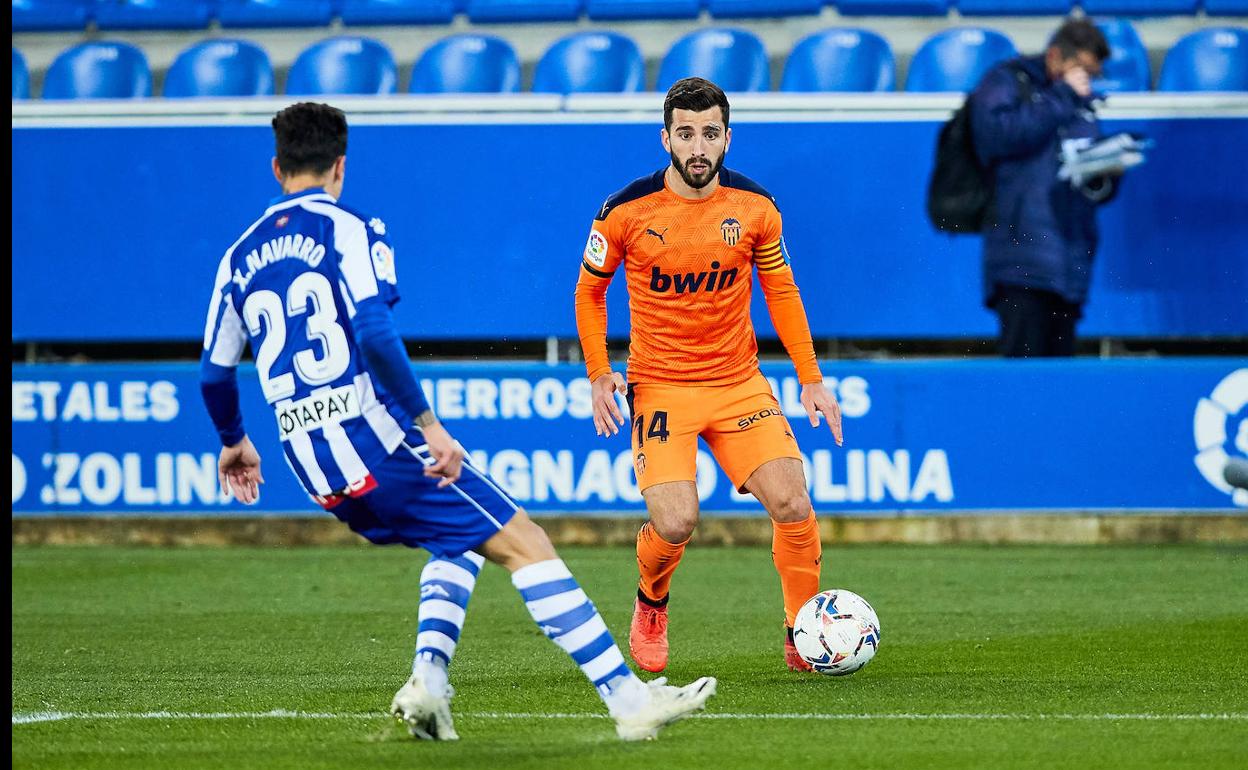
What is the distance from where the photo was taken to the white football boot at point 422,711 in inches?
188

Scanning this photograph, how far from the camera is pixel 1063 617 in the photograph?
25.6ft

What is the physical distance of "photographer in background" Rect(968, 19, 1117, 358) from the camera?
1082 cm

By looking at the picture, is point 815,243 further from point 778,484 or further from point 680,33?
point 778,484

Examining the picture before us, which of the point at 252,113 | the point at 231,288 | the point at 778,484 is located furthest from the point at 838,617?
the point at 252,113

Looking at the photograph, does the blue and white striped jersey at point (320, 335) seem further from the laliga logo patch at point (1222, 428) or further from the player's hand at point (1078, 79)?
the laliga logo patch at point (1222, 428)

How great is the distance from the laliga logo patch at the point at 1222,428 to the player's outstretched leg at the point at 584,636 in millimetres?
6721

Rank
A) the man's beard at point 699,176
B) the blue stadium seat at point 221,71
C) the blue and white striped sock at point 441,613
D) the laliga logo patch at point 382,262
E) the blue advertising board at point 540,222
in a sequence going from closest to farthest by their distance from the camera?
the laliga logo patch at point 382,262 → the blue and white striped sock at point 441,613 → the man's beard at point 699,176 → the blue advertising board at point 540,222 → the blue stadium seat at point 221,71

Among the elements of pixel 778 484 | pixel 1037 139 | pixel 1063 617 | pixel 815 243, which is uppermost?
pixel 1037 139

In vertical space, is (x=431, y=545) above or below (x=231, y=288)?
below

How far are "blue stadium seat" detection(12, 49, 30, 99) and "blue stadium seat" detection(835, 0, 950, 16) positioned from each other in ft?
19.1

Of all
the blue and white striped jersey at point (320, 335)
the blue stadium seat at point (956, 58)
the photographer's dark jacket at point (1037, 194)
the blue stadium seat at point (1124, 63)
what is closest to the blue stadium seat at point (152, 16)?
the blue stadium seat at point (956, 58)

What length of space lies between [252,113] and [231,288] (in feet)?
22.3

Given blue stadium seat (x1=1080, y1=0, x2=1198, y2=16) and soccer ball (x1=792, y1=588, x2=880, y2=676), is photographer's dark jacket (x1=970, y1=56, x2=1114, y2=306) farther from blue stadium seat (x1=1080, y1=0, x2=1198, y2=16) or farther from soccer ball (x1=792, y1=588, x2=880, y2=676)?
soccer ball (x1=792, y1=588, x2=880, y2=676)

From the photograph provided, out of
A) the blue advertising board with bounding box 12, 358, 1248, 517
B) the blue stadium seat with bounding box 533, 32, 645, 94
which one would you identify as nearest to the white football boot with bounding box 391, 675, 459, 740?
the blue advertising board with bounding box 12, 358, 1248, 517
